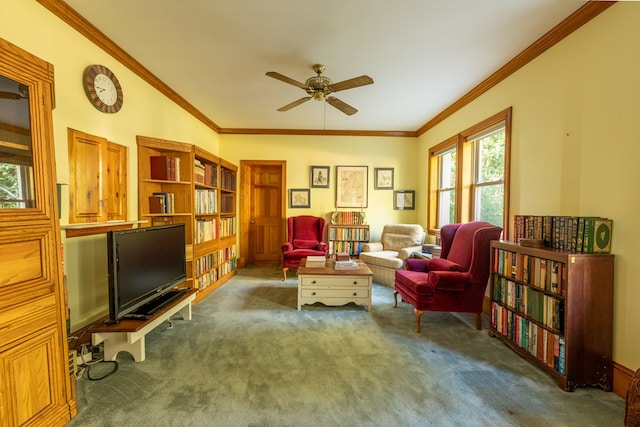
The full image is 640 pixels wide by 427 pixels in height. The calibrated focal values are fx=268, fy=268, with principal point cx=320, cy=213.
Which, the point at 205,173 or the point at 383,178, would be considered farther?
the point at 383,178

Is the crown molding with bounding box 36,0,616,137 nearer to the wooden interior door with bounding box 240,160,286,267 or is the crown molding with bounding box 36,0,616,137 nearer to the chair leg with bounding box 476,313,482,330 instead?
the wooden interior door with bounding box 240,160,286,267

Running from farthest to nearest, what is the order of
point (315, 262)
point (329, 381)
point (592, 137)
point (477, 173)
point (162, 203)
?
point (477, 173), point (315, 262), point (162, 203), point (592, 137), point (329, 381)

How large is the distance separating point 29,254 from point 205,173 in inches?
101

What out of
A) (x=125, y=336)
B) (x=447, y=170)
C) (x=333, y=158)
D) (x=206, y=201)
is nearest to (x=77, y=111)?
(x=206, y=201)

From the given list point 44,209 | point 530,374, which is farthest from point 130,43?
point 530,374

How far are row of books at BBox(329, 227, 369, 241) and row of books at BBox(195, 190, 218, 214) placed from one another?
2.13 metres

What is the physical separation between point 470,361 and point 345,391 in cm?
109

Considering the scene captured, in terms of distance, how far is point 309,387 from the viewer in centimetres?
180

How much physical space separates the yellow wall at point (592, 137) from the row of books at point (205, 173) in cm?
369

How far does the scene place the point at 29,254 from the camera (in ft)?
4.36

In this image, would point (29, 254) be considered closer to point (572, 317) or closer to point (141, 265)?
point (141, 265)

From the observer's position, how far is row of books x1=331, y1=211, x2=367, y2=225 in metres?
5.18

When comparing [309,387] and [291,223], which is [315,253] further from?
[309,387]

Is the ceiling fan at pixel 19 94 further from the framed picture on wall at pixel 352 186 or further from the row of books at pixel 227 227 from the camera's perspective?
the framed picture on wall at pixel 352 186
